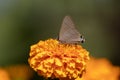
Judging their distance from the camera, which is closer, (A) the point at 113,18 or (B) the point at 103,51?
(B) the point at 103,51

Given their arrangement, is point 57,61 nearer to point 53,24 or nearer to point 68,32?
point 68,32

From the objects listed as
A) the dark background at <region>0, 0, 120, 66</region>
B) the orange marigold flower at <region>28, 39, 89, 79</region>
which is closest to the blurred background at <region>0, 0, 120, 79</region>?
the dark background at <region>0, 0, 120, 66</region>

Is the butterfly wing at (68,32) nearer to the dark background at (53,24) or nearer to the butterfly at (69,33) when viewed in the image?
the butterfly at (69,33)

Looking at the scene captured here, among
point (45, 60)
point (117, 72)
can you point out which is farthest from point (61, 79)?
point (117, 72)

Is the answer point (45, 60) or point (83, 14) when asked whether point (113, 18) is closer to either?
point (83, 14)

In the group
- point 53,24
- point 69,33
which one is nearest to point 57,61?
point 69,33

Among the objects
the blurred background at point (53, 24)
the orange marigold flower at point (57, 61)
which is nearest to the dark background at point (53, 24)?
the blurred background at point (53, 24)

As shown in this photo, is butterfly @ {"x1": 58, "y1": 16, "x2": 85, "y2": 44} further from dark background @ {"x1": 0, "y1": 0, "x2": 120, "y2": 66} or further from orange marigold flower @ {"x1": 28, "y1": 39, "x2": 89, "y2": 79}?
dark background @ {"x1": 0, "y1": 0, "x2": 120, "y2": 66}
